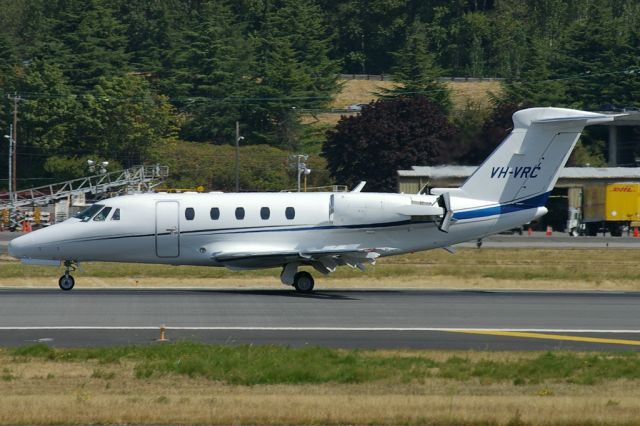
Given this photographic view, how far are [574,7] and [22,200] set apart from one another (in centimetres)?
7981

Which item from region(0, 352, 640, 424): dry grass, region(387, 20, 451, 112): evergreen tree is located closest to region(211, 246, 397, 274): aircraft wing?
region(0, 352, 640, 424): dry grass

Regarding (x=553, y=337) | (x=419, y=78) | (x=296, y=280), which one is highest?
(x=419, y=78)

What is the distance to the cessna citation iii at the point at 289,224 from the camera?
34125mm

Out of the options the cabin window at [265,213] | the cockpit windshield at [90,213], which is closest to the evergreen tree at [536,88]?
the cabin window at [265,213]

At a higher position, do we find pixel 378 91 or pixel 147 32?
pixel 147 32

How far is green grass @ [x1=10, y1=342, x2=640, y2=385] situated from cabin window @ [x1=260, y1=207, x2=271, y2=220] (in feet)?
39.3

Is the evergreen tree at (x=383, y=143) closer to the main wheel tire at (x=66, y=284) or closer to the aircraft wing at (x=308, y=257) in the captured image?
the aircraft wing at (x=308, y=257)

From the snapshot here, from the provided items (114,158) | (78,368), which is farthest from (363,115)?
(78,368)

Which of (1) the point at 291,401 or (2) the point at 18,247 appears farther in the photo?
(2) the point at 18,247

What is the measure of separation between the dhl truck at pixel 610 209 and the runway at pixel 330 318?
36426mm

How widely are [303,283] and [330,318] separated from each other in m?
6.38

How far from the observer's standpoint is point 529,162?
34.8 m

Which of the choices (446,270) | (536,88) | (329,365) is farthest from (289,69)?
(329,365)

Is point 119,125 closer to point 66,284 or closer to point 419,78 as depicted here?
point 419,78
